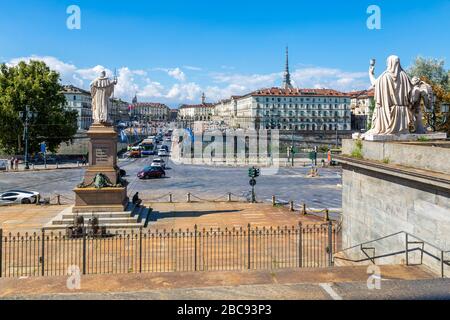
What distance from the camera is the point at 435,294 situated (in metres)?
6.30

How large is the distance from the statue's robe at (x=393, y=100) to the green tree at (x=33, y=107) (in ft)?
167

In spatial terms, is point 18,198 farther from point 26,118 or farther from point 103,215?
point 26,118

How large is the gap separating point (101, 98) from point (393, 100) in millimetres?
13228

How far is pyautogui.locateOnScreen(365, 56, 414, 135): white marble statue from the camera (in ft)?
40.6

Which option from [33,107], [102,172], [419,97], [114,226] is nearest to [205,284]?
[419,97]

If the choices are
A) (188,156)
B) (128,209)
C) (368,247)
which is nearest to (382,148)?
(368,247)

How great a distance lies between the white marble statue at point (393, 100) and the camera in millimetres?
12383

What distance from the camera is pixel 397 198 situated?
426 inches

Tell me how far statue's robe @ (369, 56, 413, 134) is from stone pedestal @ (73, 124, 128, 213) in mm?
11510

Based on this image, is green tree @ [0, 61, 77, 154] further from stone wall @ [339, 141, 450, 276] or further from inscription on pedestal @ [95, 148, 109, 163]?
stone wall @ [339, 141, 450, 276]

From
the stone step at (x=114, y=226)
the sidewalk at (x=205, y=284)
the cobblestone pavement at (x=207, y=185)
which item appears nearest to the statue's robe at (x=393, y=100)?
the sidewalk at (x=205, y=284)

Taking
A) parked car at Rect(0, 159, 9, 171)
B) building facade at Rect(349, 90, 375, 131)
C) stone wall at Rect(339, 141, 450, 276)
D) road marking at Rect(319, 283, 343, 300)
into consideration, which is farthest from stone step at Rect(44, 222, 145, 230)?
building facade at Rect(349, 90, 375, 131)

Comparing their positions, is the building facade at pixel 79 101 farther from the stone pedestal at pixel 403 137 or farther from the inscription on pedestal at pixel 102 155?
the stone pedestal at pixel 403 137

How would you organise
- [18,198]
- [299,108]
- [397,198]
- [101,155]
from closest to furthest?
1. [397,198]
2. [101,155]
3. [18,198]
4. [299,108]
